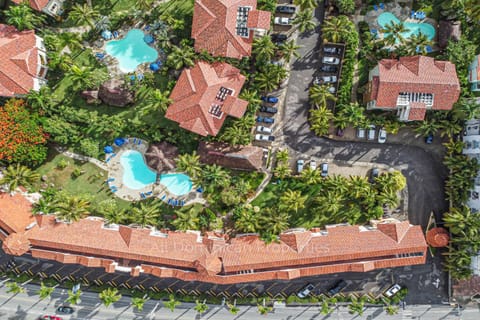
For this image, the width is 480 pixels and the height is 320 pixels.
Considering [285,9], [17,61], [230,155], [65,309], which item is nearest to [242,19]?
[285,9]

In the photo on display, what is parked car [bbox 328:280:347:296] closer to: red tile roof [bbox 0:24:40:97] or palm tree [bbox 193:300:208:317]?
palm tree [bbox 193:300:208:317]

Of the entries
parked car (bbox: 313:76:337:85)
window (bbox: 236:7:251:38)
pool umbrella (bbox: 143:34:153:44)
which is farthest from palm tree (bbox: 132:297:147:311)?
parked car (bbox: 313:76:337:85)

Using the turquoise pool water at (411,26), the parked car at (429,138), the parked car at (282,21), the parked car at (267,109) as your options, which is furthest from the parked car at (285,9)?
the parked car at (429,138)

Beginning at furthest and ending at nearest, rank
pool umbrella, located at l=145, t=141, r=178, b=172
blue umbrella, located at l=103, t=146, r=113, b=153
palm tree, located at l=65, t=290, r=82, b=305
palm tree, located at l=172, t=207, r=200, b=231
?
blue umbrella, located at l=103, t=146, r=113, b=153 → pool umbrella, located at l=145, t=141, r=178, b=172 → palm tree, located at l=65, t=290, r=82, b=305 → palm tree, located at l=172, t=207, r=200, b=231

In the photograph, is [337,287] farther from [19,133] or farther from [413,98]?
[19,133]

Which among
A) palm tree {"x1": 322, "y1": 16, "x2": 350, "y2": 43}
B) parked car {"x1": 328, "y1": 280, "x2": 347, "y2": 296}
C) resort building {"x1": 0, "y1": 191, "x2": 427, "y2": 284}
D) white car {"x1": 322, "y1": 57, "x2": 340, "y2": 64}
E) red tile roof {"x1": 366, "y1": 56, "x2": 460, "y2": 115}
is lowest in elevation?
parked car {"x1": 328, "y1": 280, "x2": 347, "y2": 296}

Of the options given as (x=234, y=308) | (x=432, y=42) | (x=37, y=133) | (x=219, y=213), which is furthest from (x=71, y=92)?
(x=432, y=42)

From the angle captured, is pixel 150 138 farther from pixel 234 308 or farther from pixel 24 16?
pixel 234 308
